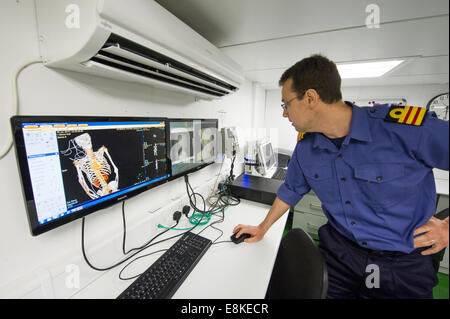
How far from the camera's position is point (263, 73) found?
2.14 metres

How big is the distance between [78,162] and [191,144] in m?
0.76

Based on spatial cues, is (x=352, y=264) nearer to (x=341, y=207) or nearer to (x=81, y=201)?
(x=341, y=207)

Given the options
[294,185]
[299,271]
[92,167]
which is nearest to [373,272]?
[299,271]

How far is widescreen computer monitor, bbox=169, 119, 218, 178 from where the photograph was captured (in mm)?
1269

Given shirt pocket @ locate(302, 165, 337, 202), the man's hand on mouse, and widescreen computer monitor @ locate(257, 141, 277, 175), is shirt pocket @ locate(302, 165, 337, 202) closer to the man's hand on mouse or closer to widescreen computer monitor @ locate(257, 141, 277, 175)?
the man's hand on mouse

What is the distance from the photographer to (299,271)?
0.85 metres

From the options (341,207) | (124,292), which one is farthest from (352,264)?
(124,292)

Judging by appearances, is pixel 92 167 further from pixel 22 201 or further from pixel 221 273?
pixel 221 273

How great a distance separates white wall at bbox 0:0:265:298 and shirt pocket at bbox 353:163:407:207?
1.19 m

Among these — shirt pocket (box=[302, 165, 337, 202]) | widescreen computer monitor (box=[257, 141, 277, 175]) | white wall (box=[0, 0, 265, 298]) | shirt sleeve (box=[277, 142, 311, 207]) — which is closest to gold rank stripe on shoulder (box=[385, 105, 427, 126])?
shirt pocket (box=[302, 165, 337, 202])

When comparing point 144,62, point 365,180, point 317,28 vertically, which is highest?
point 317,28
